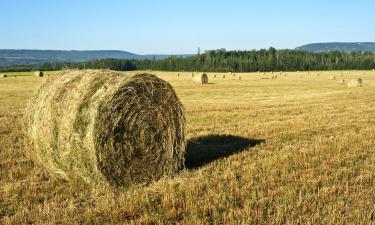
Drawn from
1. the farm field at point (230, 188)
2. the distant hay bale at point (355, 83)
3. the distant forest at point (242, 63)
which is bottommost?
the farm field at point (230, 188)

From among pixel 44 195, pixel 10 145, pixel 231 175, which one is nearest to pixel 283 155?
pixel 231 175

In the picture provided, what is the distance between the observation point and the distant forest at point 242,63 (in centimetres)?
10462

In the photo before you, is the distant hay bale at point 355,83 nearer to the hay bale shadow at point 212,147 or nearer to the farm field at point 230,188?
the farm field at point 230,188

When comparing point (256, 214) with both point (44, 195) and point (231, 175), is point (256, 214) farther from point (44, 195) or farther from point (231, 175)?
point (44, 195)

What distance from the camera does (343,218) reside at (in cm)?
578

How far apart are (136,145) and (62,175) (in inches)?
54.7

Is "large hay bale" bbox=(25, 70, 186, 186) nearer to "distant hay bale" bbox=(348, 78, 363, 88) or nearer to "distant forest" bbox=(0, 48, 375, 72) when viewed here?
"distant hay bale" bbox=(348, 78, 363, 88)

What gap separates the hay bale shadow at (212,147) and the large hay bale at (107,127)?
0.86m

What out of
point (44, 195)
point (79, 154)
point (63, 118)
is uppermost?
point (63, 118)

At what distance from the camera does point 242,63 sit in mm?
107375

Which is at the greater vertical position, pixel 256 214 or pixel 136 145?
pixel 136 145

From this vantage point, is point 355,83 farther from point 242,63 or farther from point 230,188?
point 242,63

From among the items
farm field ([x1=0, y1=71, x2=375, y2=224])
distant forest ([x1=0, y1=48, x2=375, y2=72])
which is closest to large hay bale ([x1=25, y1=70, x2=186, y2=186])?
farm field ([x1=0, y1=71, x2=375, y2=224])

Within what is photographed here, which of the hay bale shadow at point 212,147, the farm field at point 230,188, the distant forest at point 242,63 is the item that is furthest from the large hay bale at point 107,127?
the distant forest at point 242,63
